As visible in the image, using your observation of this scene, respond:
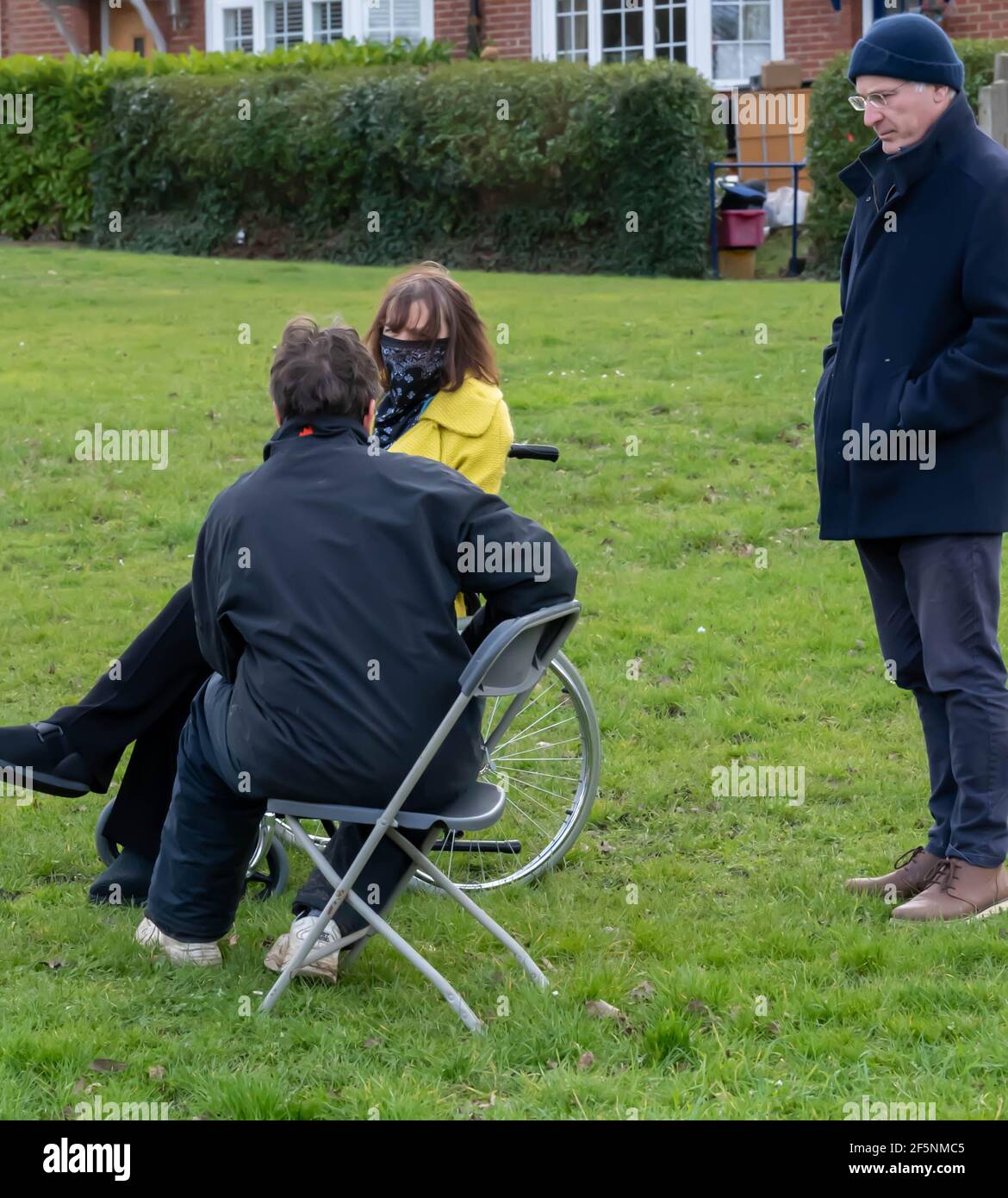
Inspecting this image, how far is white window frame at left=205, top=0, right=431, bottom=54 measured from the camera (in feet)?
78.2

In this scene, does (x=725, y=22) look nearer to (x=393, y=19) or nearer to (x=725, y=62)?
(x=725, y=62)

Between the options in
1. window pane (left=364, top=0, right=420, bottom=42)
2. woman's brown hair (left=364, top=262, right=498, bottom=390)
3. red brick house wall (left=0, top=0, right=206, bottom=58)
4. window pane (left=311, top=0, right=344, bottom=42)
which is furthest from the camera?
red brick house wall (left=0, top=0, right=206, bottom=58)

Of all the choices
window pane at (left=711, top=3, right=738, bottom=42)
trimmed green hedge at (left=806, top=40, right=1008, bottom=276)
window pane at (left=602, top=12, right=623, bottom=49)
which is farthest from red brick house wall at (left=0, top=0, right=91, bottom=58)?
trimmed green hedge at (left=806, top=40, right=1008, bottom=276)

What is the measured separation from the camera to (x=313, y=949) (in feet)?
13.3

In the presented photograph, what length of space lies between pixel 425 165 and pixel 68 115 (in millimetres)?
4615

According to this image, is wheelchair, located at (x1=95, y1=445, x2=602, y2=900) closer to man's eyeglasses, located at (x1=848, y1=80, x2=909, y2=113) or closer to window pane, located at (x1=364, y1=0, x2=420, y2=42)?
man's eyeglasses, located at (x1=848, y1=80, x2=909, y2=113)

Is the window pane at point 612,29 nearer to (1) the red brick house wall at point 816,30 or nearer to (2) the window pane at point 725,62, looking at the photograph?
(2) the window pane at point 725,62

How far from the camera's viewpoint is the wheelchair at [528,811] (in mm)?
4824

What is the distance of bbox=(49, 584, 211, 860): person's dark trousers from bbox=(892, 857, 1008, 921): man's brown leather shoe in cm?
199

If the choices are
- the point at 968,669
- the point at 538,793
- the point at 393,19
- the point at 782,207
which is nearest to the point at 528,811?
the point at 538,793

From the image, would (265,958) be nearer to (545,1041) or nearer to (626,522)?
(545,1041)

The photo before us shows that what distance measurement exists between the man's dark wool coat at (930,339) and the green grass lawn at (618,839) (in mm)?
1103

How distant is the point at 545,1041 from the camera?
12.3 ft

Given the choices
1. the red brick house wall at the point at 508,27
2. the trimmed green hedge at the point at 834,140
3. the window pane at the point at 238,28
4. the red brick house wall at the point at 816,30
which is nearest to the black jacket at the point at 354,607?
the trimmed green hedge at the point at 834,140
